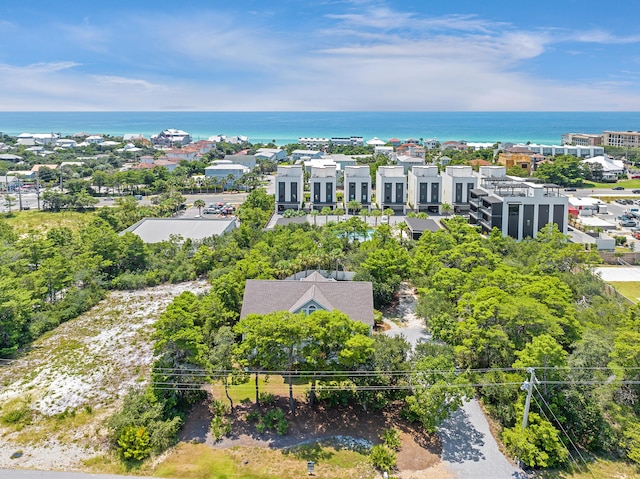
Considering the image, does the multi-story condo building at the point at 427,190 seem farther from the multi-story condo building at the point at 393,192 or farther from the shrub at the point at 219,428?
the shrub at the point at 219,428

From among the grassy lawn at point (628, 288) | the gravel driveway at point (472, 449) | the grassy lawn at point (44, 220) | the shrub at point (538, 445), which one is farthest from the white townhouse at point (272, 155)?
the shrub at point (538, 445)

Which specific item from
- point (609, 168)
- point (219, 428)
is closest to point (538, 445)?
point (219, 428)

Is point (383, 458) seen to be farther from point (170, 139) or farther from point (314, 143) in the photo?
point (170, 139)

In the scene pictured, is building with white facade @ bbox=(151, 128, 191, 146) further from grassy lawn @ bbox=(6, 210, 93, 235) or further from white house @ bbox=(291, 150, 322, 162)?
grassy lawn @ bbox=(6, 210, 93, 235)

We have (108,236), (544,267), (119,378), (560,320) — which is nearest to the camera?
(560,320)

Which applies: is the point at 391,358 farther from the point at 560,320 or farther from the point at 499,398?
the point at 560,320

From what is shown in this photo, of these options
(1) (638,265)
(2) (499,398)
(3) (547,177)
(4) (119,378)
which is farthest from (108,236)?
(3) (547,177)
